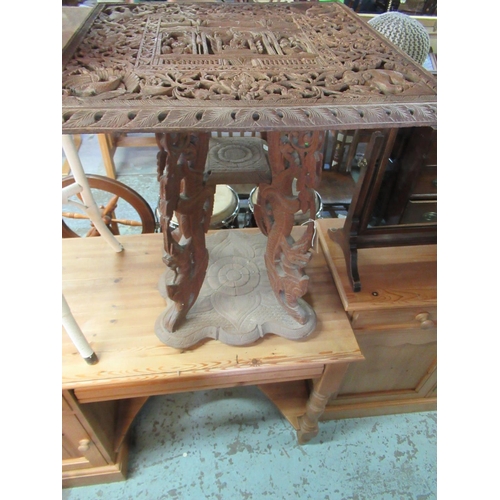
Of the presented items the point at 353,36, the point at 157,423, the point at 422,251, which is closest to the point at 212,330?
the point at 157,423

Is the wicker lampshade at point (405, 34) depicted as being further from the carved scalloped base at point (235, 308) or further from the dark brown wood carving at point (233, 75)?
the carved scalloped base at point (235, 308)

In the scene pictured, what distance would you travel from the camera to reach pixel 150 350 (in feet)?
2.95

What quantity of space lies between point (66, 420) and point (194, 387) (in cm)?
34

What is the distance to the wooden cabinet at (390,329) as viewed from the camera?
3.20 ft

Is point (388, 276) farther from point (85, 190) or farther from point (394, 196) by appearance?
point (85, 190)

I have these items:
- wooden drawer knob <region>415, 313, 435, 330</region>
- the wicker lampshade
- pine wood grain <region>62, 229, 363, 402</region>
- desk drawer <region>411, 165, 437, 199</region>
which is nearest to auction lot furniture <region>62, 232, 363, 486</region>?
pine wood grain <region>62, 229, 363, 402</region>

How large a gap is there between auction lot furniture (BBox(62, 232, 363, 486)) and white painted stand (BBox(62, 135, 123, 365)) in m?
0.04

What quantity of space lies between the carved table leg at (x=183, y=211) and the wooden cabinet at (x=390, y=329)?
0.43 meters

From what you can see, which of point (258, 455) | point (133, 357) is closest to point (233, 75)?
point (133, 357)

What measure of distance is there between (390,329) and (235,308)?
0.46 m

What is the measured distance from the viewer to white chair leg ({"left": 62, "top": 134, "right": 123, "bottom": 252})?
0.93 metres

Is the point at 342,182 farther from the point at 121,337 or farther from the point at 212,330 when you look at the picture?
the point at 121,337

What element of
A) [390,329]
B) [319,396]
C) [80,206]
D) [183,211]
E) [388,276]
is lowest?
[319,396]

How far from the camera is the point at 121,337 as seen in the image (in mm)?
923
